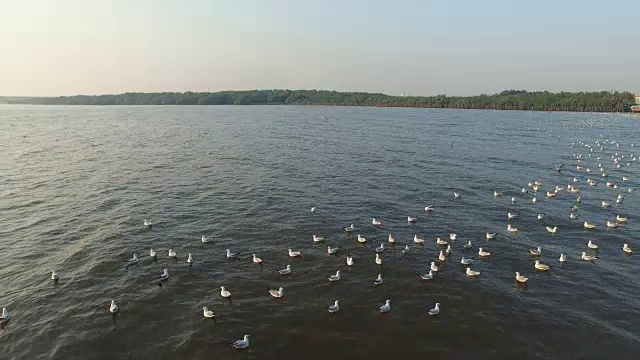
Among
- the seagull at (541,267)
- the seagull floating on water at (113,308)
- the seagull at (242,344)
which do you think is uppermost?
the seagull at (541,267)

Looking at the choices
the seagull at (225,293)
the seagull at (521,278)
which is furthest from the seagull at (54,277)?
the seagull at (521,278)

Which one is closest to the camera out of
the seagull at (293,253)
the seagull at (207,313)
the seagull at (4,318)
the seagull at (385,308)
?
the seagull at (4,318)

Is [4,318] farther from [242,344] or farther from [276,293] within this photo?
[276,293]

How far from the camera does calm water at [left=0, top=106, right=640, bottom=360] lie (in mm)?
19719

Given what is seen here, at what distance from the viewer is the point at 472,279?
2536 centimetres

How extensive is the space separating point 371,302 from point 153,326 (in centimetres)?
1077

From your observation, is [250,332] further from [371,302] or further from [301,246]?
[301,246]

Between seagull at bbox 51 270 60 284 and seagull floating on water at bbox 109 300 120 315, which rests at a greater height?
seagull at bbox 51 270 60 284

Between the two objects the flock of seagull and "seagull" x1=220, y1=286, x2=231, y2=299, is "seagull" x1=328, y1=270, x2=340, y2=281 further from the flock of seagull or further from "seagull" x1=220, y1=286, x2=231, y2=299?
"seagull" x1=220, y1=286, x2=231, y2=299

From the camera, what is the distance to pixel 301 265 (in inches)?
1061

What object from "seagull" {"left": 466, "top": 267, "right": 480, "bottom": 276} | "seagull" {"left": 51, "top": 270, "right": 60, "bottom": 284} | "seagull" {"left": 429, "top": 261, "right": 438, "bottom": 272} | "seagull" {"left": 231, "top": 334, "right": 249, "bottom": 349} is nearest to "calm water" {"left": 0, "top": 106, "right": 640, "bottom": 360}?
"seagull" {"left": 51, "top": 270, "right": 60, "bottom": 284}

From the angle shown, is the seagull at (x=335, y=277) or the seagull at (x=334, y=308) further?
the seagull at (x=335, y=277)

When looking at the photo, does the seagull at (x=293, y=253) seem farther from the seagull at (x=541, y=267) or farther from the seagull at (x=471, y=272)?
the seagull at (x=541, y=267)

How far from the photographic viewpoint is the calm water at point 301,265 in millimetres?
19719
